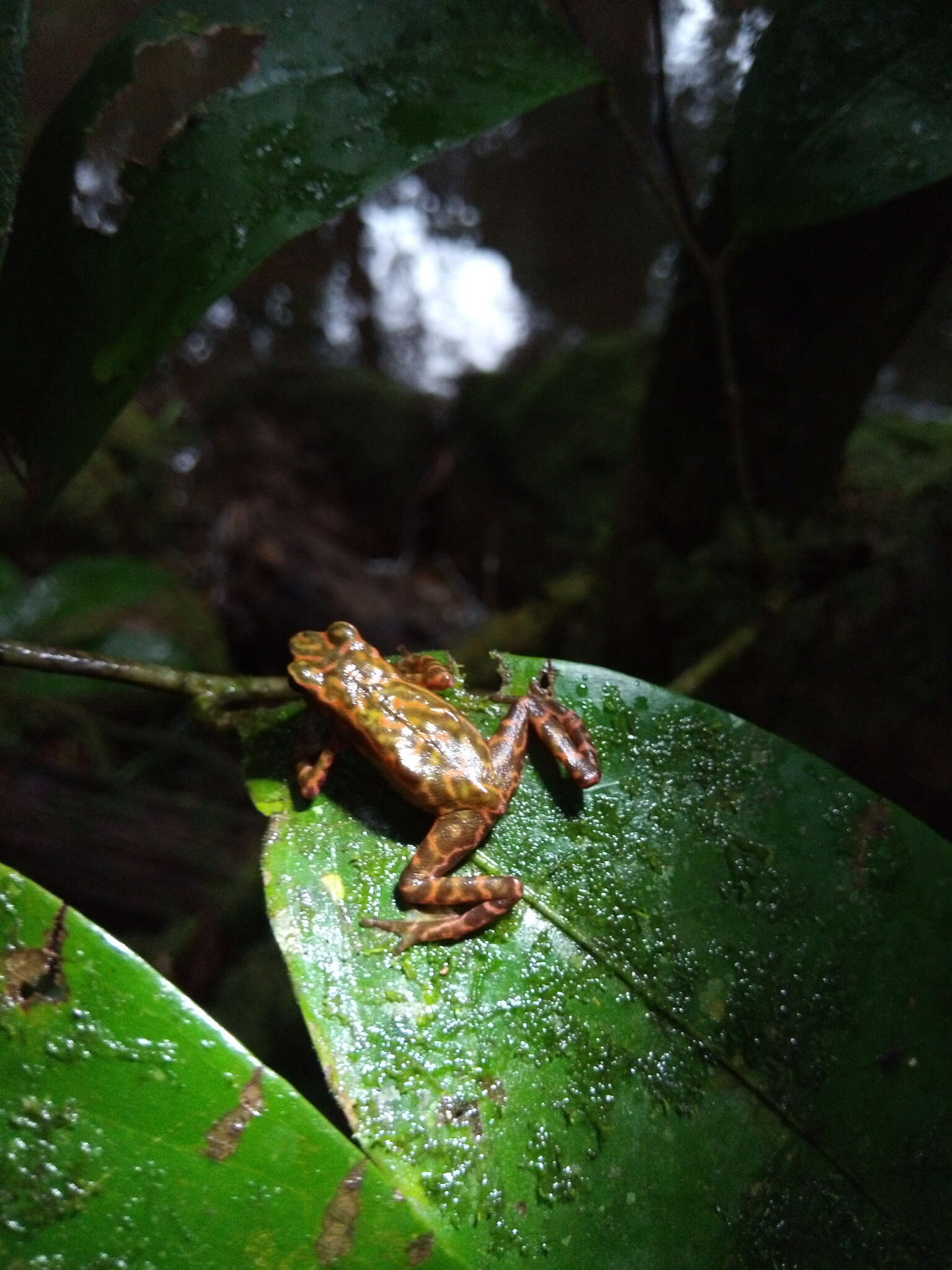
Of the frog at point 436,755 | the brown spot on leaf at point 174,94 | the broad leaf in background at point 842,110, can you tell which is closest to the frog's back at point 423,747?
the frog at point 436,755

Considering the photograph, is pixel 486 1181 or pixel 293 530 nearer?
pixel 486 1181

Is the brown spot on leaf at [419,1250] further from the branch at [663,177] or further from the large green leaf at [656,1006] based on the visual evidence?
the branch at [663,177]

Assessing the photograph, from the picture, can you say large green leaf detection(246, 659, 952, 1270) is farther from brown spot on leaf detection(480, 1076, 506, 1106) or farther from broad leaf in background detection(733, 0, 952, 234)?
broad leaf in background detection(733, 0, 952, 234)

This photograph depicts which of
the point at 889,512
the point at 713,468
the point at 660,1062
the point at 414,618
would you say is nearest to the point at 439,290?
the point at 414,618

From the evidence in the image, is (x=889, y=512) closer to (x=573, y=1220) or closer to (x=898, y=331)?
(x=898, y=331)

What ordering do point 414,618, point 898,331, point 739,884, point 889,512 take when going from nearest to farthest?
point 739,884 < point 898,331 < point 889,512 < point 414,618

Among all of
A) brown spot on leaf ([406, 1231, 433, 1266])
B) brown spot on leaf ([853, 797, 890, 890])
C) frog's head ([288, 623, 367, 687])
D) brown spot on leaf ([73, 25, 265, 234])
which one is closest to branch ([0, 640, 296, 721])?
frog's head ([288, 623, 367, 687])

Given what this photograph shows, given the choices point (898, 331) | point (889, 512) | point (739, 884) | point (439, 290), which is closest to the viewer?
point (739, 884)
